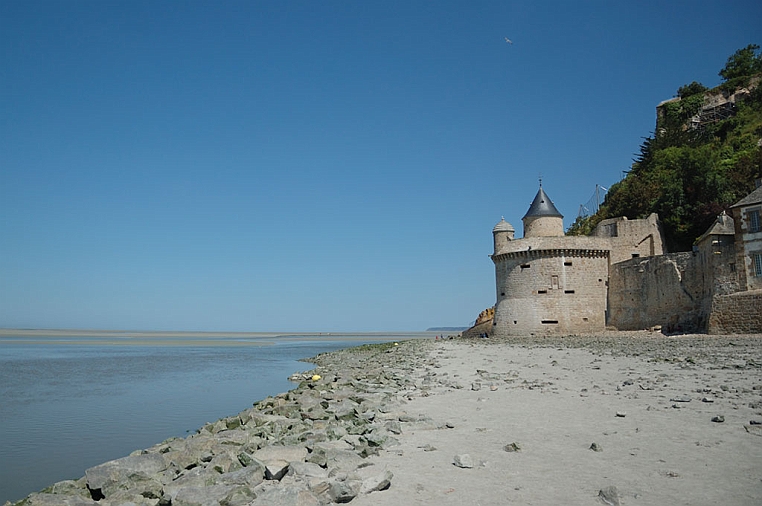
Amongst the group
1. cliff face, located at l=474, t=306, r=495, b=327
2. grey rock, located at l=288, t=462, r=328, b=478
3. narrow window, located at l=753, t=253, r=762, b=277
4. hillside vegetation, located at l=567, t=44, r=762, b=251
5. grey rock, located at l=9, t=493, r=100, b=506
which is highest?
hillside vegetation, located at l=567, t=44, r=762, b=251

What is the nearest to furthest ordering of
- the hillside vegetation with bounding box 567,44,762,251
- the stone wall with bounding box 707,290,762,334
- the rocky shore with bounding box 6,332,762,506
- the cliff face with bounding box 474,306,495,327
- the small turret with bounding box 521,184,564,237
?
the rocky shore with bounding box 6,332,762,506 < the stone wall with bounding box 707,290,762,334 < the hillside vegetation with bounding box 567,44,762,251 < the small turret with bounding box 521,184,564,237 < the cliff face with bounding box 474,306,495,327

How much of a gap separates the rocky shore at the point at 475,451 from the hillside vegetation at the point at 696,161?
79.8 feet

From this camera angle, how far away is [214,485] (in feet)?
17.9

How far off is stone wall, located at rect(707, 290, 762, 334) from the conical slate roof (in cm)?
1229

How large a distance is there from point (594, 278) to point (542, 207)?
567 centimetres

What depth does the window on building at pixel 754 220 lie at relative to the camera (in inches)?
915

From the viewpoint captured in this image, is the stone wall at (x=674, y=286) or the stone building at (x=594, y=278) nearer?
the stone wall at (x=674, y=286)

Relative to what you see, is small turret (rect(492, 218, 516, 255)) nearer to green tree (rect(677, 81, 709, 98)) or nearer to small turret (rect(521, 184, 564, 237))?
small turret (rect(521, 184, 564, 237))

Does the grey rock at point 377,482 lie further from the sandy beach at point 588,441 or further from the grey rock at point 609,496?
the grey rock at point 609,496

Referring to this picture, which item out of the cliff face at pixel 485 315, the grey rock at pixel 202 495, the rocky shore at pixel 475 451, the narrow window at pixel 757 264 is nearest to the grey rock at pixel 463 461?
the rocky shore at pixel 475 451

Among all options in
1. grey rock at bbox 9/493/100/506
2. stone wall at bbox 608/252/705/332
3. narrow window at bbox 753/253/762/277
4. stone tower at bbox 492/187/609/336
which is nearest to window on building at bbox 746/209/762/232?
narrow window at bbox 753/253/762/277

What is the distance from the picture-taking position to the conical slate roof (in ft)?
115

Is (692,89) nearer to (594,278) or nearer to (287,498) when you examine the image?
(594,278)

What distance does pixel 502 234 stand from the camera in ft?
118
